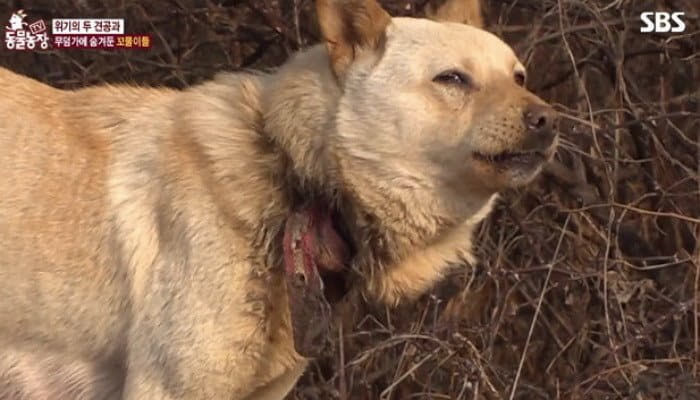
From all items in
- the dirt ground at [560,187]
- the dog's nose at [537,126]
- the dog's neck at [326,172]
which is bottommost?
the dirt ground at [560,187]

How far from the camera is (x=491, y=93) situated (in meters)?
3.96

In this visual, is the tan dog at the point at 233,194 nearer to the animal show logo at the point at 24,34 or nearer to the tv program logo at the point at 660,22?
the tv program logo at the point at 660,22

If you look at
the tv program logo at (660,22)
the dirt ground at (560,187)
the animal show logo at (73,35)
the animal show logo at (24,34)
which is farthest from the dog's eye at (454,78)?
the animal show logo at (24,34)

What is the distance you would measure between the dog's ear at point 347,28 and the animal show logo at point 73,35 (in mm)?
2790

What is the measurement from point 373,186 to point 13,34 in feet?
11.4

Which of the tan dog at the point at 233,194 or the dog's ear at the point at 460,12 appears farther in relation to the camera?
the dog's ear at the point at 460,12

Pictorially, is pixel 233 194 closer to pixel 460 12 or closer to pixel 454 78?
pixel 454 78

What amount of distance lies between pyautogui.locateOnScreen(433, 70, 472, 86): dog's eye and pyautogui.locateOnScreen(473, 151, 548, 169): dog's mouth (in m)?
0.24

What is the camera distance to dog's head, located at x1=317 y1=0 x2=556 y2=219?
3.87m

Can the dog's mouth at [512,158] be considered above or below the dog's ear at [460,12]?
below

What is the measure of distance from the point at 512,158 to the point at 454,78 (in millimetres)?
307

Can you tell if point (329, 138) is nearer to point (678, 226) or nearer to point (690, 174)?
point (690, 174)

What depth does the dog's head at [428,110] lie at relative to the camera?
3.87 m

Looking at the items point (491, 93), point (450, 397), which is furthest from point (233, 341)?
point (450, 397)
